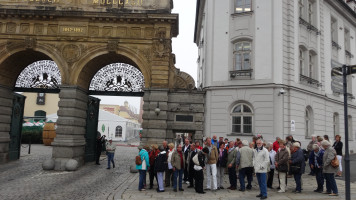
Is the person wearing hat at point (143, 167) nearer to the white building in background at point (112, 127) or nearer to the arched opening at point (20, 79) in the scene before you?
the arched opening at point (20, 79)

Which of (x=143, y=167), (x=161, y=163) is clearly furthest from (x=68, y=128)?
(x=161, y=163)

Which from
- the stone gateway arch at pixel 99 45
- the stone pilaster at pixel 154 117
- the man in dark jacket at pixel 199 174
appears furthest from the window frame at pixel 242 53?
the man in dark jacket at pixel 199 174

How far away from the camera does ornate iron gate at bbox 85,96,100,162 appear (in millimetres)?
17297

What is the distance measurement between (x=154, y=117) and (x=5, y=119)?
8.63 metres

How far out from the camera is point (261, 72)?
50.3 ft

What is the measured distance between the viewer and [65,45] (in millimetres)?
15688

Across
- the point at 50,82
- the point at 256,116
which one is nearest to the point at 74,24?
the point at 50,82

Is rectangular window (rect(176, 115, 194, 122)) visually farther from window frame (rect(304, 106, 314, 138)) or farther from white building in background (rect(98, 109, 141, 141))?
white building in background (rect(98, 109, 141, 141))

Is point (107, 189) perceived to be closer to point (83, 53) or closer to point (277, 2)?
point (83, 53)

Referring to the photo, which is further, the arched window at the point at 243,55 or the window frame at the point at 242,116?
the arched window at the point at 243,55

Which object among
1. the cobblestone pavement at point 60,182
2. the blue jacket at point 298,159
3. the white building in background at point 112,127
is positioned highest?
the white building in background at point 112,127

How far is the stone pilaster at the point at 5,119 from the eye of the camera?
54.0 feet

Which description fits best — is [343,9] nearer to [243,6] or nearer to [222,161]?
[243,6]

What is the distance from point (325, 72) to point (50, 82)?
16642mm
